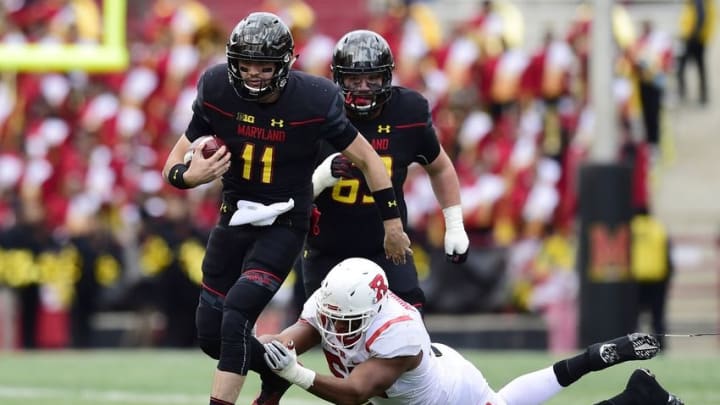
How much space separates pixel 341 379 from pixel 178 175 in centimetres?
113

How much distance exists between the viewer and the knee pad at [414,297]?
790cm

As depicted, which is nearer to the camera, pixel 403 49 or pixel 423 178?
pixel 423 178

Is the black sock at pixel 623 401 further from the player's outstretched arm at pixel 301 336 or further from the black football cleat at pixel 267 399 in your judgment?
the black football cleat at pixel 267 399

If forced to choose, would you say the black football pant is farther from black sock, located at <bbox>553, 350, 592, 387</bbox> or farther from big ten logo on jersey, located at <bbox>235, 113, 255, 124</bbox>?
black sock, located at <bbox>553, 350, 592, 387</bbox>

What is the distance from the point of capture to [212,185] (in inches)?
609

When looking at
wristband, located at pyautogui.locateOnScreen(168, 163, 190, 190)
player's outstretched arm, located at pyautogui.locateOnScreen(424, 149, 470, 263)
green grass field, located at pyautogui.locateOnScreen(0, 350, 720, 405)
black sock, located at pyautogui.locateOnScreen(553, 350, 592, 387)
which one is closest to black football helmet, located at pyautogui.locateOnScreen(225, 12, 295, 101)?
wristband, located at pyautogui.locateOnScreen(168, 163, 190, 190)

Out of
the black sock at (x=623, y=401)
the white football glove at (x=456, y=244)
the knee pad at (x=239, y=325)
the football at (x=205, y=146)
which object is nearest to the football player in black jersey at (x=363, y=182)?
the white football glove at (x=456, y=244)

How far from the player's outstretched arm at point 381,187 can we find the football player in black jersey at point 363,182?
36 centimetres

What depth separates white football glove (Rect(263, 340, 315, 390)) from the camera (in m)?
6.75

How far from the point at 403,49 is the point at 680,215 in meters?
3.15

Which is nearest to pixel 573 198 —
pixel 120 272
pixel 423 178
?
pixel 423 178

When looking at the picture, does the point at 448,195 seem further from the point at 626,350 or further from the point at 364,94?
the point at 626,350

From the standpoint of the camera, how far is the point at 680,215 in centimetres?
Answer: 1722

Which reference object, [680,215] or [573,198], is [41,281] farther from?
[680,215]
